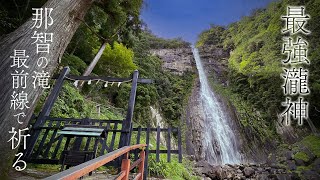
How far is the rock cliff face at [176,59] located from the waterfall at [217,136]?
502 cm

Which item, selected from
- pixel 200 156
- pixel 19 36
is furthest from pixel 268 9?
pixel 19 36

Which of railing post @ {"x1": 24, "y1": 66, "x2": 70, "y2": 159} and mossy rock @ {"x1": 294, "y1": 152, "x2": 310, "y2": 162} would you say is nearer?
railing post @ {"x1": 24, "y1": 66, "x2": 70, "y2": 159}

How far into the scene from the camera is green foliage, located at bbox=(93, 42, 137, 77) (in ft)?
39.3

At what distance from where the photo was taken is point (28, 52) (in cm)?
341

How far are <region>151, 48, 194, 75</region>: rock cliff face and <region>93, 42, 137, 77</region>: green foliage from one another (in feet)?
40.6

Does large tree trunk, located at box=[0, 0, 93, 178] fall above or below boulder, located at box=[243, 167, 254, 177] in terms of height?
above

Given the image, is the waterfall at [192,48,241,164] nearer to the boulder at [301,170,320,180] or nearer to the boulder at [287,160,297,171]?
the boulder at [287,160,297,171]

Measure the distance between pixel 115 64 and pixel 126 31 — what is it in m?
2.20

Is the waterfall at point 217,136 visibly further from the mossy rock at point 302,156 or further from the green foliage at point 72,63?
the green foliage at point 72,63

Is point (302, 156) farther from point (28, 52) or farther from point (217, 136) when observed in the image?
point (28, 52)

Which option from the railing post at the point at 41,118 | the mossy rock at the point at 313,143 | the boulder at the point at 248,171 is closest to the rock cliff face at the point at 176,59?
the mossy rock at the point at 313,143

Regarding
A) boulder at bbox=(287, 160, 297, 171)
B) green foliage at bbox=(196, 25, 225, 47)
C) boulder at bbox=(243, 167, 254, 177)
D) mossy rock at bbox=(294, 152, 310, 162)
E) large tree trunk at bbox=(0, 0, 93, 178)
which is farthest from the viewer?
green foliage at bbox=(196, 25, 225, 47)

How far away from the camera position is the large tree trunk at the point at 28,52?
295cm

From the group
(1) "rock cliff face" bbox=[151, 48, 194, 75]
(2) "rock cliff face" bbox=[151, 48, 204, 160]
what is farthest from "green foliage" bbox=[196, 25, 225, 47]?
(1) "rock cliff face" bbox=[151, 48, 194, 75]
